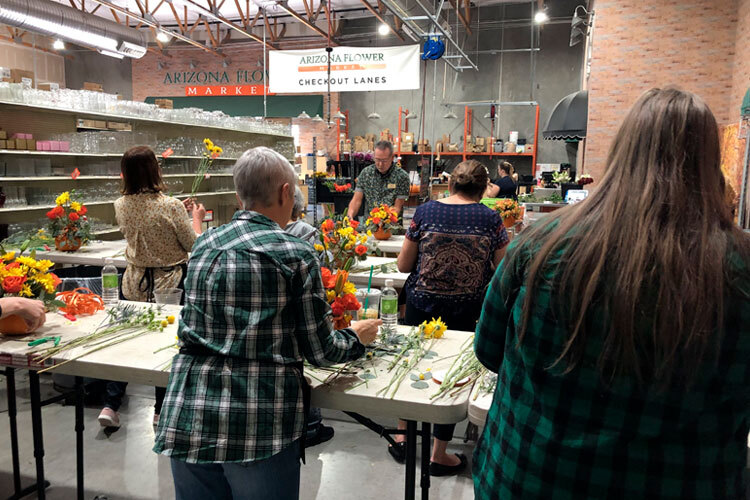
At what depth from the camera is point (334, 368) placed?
1.96 m

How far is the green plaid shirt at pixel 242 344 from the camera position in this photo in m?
1.48

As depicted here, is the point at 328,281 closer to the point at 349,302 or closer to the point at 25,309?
the point at 349,302

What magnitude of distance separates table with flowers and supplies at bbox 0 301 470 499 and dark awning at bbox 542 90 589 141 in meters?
8.26

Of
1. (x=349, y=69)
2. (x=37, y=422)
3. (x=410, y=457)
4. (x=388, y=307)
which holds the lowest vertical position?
(x=37, y=422)

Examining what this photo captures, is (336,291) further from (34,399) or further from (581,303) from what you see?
(34,399)

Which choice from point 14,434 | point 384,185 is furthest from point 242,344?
point 384,185

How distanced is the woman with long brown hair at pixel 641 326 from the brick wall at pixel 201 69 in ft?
49.3

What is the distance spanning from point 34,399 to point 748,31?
9.25 meters

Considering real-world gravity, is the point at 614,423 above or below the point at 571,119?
below

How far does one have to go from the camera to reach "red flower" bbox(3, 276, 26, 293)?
226 cm

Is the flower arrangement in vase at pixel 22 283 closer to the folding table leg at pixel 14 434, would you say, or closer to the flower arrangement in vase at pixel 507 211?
the folding table leg at pixel 14 434

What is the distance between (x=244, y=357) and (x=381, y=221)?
136 inches

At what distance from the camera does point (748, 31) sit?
307 inches

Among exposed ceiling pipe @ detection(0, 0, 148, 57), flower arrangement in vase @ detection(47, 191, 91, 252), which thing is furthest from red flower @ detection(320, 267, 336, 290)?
exposed ceiling pipe @ detection(0, 0, 148, 57)
